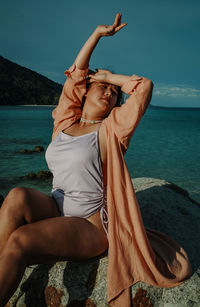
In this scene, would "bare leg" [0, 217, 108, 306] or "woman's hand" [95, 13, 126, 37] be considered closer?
"bare leg" [0, 217, 108, 306]

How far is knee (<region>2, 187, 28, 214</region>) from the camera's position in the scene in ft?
7.49

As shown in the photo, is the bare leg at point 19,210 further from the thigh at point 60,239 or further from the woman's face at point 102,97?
the woman's face at point 102,97

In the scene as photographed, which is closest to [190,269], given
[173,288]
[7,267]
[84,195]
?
[173,288]

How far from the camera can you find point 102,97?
9.73 feet

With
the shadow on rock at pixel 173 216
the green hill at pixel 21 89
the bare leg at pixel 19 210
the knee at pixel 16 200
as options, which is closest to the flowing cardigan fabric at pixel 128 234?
the shadow on rock at pixel 173 216

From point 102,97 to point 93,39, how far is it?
2.01ft

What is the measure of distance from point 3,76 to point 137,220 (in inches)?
2728

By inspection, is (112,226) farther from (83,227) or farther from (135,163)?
(135,163)

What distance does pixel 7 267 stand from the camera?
187cm

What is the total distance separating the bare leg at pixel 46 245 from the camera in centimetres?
188

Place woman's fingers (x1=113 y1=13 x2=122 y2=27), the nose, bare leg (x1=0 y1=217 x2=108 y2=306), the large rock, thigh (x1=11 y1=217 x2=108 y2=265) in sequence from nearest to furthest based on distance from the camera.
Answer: bare leg (x1=0 y1=217 x2=108 y2=306) → thigh (x1=11 y1=217 x2=108 y2=265) → the large rock → woman's fingers (x1=113 y1=13 x2=122 y2=27) → the nose

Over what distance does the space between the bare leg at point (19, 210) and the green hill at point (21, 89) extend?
196 ft

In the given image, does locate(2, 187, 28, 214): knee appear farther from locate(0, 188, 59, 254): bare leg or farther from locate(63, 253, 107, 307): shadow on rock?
locate(63, 253, 107, 307): shadow on rock

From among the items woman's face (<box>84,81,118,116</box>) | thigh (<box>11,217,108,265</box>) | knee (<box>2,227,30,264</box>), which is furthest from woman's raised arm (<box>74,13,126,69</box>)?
knee (<box>2,227,30,264</box>)
